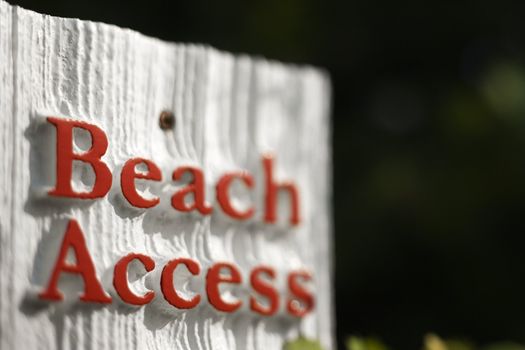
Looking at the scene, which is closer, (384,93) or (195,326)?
(195,326)

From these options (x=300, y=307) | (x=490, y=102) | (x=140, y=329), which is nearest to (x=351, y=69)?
(x=490, y=102)

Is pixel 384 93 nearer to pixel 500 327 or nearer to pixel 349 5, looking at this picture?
pixel 349 5

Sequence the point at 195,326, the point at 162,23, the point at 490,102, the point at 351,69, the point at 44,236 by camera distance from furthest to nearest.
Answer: the point at 351,69 → the point at 162,23 → the point at 490,102 → the point at 195,326 → the point at 44,236

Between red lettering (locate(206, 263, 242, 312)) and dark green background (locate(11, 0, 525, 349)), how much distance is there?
1914 mm

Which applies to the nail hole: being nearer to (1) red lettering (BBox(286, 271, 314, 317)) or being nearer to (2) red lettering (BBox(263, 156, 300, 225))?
(2) red lettering (BBox(263, 156, 300, 225))

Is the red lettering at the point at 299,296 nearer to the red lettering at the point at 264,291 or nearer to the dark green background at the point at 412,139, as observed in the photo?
the red lettering at the point at 264,291

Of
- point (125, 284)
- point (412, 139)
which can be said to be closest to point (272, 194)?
point (125, 284)

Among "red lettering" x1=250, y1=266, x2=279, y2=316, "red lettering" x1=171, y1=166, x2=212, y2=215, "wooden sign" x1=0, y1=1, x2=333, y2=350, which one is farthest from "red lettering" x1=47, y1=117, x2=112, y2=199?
"red lettering" x1=250, y1=266, x2=279, y2=316

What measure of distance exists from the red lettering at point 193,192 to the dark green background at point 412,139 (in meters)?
1.86

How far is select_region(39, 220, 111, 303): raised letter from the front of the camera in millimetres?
1255

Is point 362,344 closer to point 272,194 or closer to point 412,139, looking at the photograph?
point 272,194

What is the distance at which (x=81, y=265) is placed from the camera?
127cm

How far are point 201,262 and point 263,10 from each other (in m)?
2.16

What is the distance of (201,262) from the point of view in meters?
1.43
